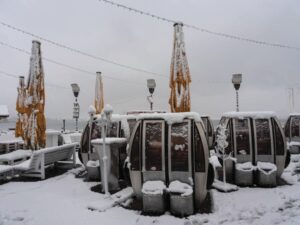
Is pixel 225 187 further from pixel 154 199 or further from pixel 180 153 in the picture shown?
pixel 154 199

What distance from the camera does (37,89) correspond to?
35.1ft

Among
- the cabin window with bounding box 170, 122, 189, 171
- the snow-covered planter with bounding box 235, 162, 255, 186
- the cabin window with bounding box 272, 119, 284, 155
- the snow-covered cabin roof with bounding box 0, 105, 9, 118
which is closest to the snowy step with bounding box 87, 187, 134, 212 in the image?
the cabin window with bounding box 170, 122, 189, 171

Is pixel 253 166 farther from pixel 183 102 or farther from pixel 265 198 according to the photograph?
pixel 183 102

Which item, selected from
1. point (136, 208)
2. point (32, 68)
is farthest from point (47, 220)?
point (32, 68)

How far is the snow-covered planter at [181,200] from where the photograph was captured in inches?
240

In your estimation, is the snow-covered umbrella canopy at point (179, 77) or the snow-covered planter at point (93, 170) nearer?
the snow-covered planter at point (93, 170)

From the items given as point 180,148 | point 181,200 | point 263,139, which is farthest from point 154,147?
point 263,139

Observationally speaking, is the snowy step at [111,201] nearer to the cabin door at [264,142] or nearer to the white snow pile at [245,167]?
the white snow pile at [245,167]

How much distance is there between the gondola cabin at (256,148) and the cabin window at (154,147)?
3153 millimetres

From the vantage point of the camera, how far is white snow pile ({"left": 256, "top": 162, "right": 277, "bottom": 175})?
321 inches

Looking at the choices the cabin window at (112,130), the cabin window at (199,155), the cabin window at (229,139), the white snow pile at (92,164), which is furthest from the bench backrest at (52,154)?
the cabin window at (229,139)

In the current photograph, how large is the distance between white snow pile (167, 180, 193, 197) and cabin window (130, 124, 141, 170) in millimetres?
939

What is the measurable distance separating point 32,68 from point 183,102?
19.5 ft

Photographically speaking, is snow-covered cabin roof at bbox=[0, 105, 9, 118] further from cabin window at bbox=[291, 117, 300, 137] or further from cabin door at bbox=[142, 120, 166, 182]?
cabin window at bbox=[291, 117, 300, 137]
